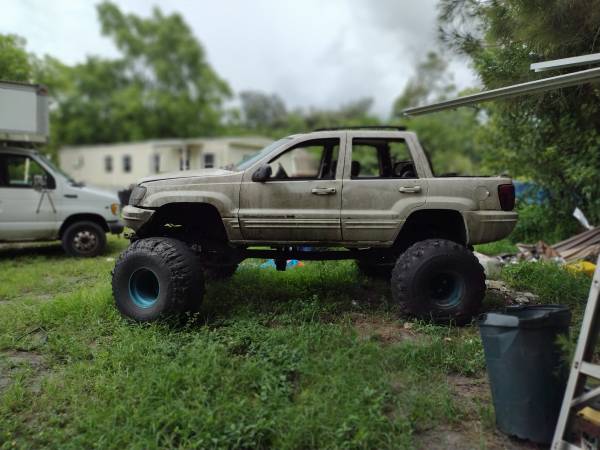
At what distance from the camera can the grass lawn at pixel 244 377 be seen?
129 inches

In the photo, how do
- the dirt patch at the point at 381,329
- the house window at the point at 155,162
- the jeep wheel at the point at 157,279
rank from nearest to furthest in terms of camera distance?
1. the dirt patch at the point at 381,329
2. the jeep wheel at the point at 157,279
3. the house window at the point at 155,162

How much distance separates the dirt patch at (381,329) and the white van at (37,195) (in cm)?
597

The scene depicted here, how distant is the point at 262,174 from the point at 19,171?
233 inches

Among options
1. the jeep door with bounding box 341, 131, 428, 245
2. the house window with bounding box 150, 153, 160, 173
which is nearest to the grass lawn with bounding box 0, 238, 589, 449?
the jeep door with bounding box 341, 131, 428, 245

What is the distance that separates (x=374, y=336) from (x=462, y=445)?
1488 millimetres

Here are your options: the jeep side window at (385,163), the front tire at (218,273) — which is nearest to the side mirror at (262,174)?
the jeep side window at (385,163)

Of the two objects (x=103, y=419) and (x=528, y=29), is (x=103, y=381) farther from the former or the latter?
(x=528, y=29)

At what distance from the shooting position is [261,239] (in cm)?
519

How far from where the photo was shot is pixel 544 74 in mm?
5742

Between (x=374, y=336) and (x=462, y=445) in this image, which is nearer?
(x=462, y=445)

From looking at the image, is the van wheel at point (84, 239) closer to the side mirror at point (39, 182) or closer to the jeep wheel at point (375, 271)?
the side mirror at point (39, 182)

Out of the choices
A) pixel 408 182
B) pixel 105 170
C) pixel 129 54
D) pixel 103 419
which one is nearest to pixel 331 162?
pixel 408 182

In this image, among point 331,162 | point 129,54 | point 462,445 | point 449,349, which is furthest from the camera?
point 129,54

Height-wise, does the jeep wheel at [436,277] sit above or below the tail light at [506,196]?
below
